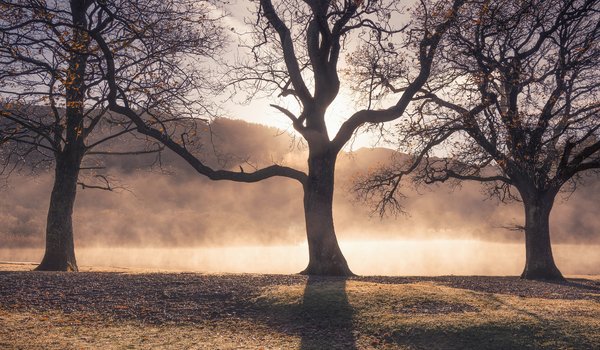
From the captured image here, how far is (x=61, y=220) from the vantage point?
23625 mm

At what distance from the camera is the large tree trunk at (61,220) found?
77.2 feet

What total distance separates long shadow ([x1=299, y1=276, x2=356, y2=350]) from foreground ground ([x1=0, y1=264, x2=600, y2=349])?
0.02 meters

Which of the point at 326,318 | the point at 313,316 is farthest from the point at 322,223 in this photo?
the point at 326,318

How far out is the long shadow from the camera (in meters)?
11.5

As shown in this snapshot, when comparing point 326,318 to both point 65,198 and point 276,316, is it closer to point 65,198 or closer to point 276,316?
point 276,316

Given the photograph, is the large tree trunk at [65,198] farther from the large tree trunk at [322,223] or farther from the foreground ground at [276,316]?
the large tree trunk at [322,223]

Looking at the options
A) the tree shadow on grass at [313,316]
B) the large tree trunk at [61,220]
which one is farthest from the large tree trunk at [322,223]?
the large tree trunk at [61,220]

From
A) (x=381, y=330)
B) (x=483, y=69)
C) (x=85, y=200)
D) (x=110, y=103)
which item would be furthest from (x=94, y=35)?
(x=85, y=200)

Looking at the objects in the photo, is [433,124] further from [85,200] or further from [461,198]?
[461,198]

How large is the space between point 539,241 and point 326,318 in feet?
54.1

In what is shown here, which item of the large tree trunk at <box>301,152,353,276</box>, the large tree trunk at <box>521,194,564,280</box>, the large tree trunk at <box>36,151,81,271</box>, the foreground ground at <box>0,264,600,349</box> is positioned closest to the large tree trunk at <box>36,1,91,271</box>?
the large tree trunk at <box>36,151,81,271</box>

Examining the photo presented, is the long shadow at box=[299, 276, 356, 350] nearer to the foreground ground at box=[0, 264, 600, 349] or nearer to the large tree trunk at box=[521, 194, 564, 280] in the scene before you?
the foreground ground at box=[0, 264, 600, 349]

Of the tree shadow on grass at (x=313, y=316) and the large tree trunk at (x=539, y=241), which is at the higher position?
the large tree trunk at (x=539, y=241)

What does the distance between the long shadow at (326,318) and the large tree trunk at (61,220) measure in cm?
1305
